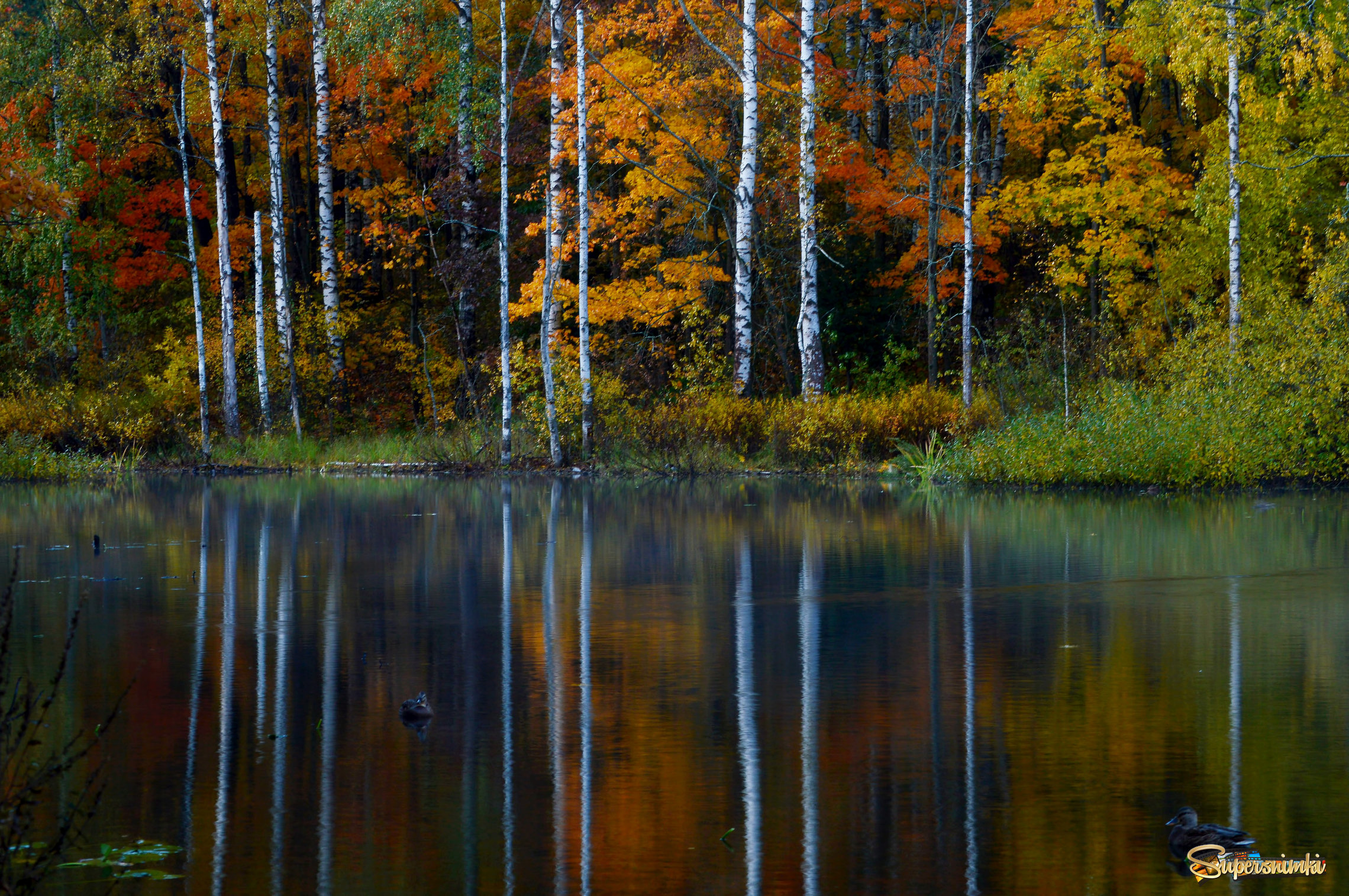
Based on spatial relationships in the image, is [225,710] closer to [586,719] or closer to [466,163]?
[586,719]

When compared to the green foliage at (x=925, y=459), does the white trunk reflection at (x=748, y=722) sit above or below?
below

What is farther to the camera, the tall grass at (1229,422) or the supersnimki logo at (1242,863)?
the tall grass at (1229,422)

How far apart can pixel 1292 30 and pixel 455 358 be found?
24.3 meters

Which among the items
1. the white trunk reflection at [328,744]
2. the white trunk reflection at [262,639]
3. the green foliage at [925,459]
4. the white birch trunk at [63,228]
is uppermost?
the white birch trunk at [63,228]

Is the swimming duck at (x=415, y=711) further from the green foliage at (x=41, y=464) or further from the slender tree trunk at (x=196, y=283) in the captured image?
the slender tree trunk at (x=196, y=283)

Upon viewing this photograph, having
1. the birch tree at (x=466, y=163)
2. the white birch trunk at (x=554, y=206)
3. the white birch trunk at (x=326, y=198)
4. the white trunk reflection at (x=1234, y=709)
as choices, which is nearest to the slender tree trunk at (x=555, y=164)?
the white birch trunk at (x=554, y=206)

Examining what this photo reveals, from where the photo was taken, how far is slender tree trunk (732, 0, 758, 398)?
3350 cm

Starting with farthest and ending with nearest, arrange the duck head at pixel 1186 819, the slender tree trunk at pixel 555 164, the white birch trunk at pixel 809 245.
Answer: the slender tree trunk at pixel 555 164, the white birch trunk at pixel 809 245, the duck head at pixel 1186 819

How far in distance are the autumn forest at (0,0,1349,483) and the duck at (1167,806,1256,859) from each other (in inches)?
824

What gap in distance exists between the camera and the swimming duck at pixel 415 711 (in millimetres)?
8211

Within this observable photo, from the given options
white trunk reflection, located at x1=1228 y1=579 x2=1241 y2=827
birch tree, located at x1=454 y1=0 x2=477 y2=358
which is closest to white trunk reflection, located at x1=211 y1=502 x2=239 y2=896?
white trunk reflection, located at x1=1228 y1=579 x2=1241 y2=827

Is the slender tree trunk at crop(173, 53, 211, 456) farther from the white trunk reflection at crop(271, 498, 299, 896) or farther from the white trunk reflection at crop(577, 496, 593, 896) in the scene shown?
the white trunk reflection at crop(271, 498, 299, 896)

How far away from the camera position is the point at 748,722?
322 inches

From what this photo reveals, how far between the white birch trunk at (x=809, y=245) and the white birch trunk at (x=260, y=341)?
13.3 metres
